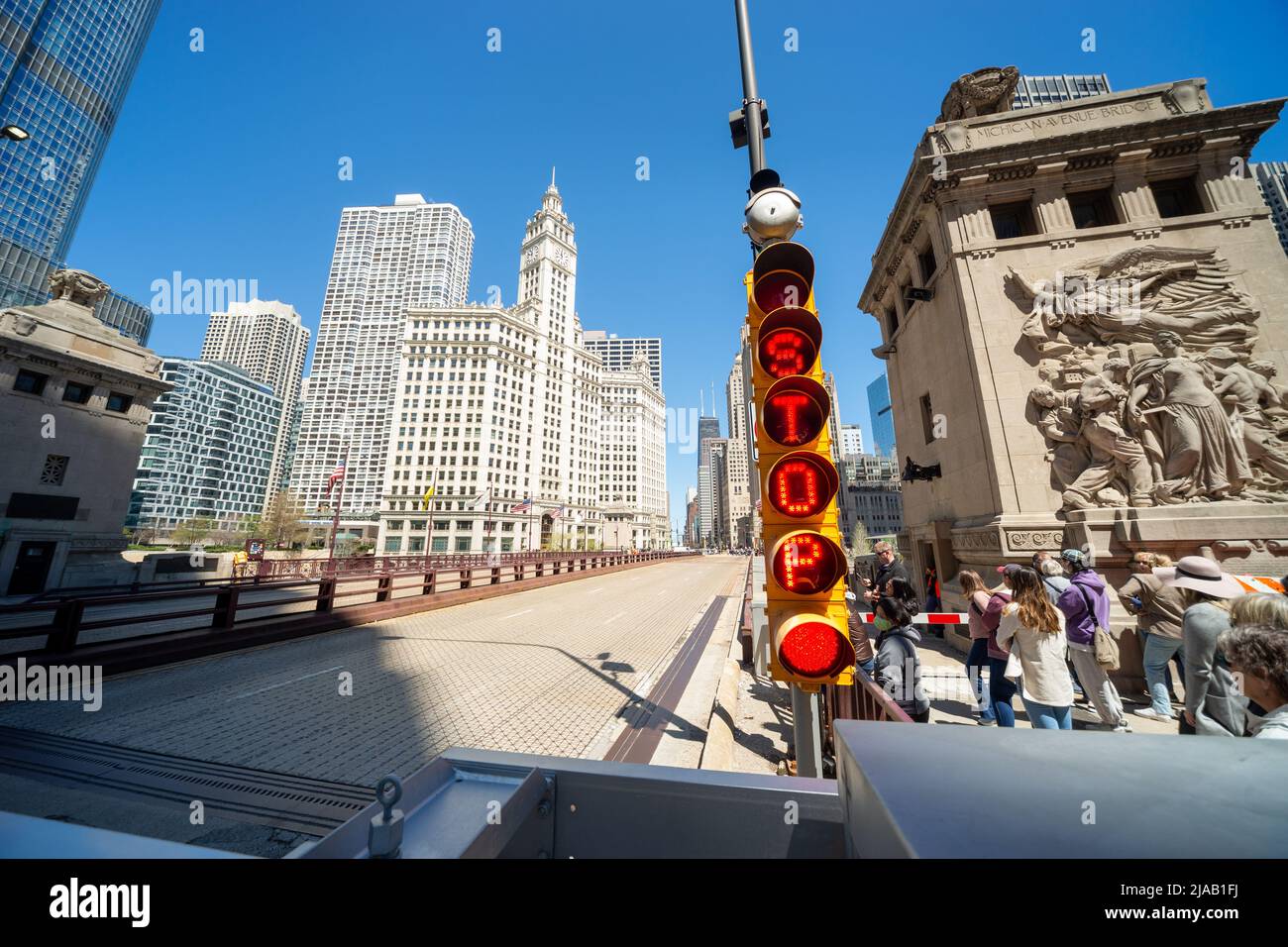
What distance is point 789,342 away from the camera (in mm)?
2951

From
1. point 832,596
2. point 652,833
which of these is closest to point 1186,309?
point 832,596

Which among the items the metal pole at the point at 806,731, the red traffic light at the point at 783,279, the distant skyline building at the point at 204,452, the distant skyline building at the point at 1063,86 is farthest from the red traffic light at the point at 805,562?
the distant skyline building at the point at 204,452

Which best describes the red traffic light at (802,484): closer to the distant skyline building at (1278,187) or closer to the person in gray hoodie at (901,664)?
the person in gray hoodie at (901,664)

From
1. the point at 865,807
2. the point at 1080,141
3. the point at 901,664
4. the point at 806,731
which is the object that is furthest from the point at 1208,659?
the point at 1080,141

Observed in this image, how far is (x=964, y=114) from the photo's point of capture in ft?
40.7

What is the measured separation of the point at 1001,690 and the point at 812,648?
4971mm

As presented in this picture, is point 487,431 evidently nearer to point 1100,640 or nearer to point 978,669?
point 978,669

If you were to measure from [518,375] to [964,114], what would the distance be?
7361 cm

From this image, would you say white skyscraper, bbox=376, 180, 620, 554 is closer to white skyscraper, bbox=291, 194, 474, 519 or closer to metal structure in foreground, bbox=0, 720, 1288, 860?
white skyscraper, bbox=291, 194, 474, 519

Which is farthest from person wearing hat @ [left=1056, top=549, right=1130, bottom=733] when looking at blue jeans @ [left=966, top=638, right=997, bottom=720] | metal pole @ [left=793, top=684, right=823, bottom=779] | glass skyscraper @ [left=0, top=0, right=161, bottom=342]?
glass skyscraper @ [left=0, top=0, right=161, bottom=342]

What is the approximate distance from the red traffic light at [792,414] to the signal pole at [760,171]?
0.66 feet

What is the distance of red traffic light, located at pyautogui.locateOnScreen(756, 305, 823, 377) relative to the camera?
2879 millimetres

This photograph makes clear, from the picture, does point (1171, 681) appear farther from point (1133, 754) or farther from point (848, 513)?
point (848, 513)

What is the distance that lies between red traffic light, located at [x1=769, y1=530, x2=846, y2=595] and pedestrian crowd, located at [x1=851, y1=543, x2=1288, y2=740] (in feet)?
8.25
